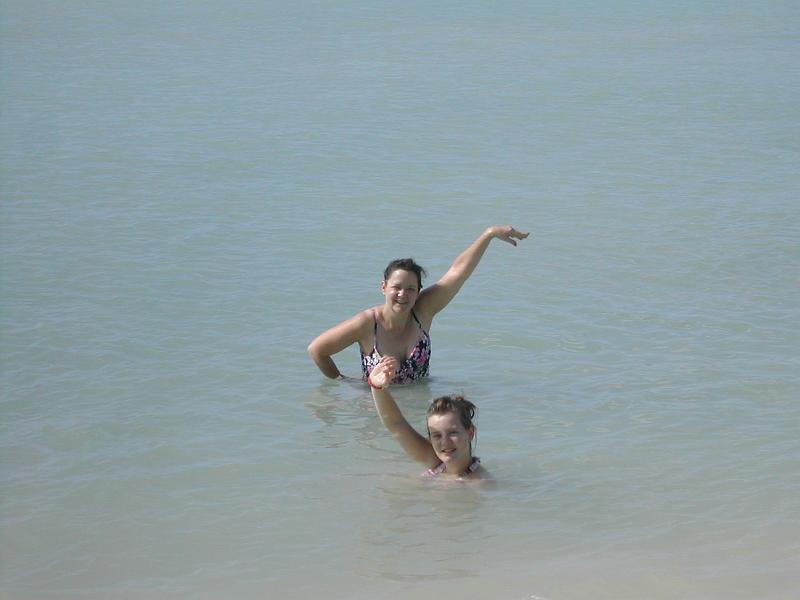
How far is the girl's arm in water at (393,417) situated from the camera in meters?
4.73

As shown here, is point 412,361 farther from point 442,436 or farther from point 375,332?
point 442,436

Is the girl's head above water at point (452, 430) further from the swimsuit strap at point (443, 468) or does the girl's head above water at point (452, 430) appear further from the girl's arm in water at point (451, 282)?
the girl's arm in water at point (451, 282)

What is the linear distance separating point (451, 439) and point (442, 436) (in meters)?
0.04

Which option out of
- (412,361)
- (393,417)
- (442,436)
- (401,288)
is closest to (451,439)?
(442,436)

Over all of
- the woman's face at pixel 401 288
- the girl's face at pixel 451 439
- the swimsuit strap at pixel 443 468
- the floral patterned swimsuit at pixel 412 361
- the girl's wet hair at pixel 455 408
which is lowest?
the swimsuit strap at pixel 443 468

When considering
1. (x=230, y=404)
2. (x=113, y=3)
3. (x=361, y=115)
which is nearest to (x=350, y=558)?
(x=230, y=404)

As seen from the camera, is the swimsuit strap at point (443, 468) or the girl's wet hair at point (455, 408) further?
the swimsuit strap at point (443, 468)

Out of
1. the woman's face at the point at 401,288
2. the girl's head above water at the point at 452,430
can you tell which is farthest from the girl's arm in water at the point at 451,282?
the girl's head above water at the point at 452,430

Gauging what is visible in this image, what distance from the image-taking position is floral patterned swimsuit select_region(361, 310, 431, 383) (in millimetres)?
6777

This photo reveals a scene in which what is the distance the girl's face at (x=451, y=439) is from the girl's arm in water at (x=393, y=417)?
5cm

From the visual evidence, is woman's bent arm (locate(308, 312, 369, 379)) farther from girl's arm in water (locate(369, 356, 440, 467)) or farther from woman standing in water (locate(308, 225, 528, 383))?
girl's arm in water (locate(369, 356, 440, 467))

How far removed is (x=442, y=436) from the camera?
5285 millimetres

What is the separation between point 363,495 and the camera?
17.8 ft

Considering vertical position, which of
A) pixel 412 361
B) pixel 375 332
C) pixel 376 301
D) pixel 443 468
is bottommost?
pixel 443 468
